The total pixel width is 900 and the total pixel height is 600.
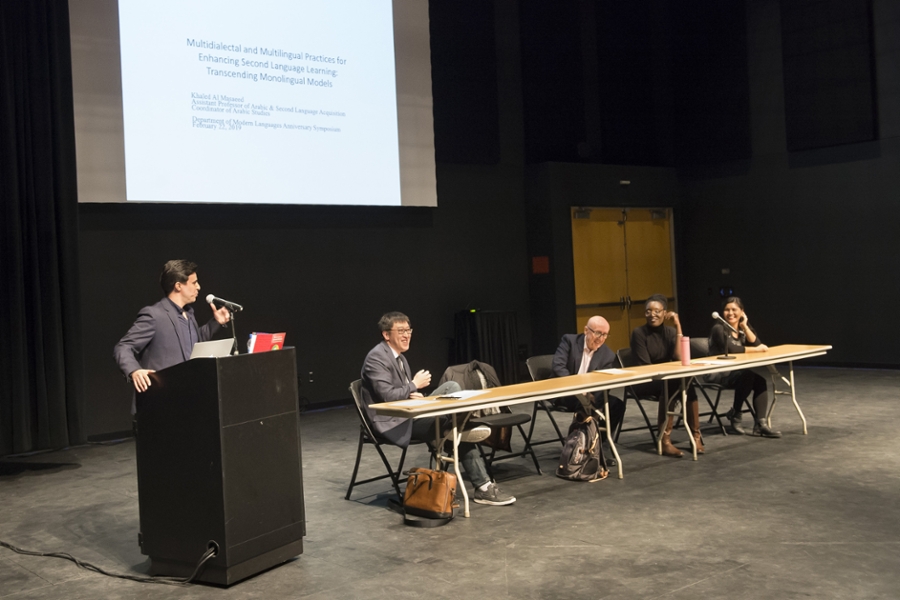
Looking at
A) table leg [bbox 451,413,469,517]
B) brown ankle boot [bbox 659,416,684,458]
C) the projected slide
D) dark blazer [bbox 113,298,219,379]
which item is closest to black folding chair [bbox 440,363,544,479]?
table leg [bbox 451,413,469,517]

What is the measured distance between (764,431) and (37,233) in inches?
230

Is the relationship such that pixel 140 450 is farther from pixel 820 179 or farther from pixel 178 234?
pixel 820 179

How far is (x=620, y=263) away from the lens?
10.8 metres

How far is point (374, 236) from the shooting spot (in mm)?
8977

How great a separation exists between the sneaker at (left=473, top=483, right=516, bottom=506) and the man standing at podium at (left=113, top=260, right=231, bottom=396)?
173 cm

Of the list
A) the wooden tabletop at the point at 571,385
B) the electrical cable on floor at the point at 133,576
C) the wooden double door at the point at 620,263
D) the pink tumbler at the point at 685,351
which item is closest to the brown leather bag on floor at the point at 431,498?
the wooden tabletop at the point at 571,385

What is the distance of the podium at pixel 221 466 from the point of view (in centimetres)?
334

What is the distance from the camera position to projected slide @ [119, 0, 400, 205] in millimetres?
6906

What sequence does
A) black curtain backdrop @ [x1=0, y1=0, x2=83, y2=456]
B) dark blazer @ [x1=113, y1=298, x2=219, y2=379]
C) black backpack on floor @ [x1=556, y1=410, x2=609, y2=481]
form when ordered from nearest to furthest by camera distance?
dark blazer @ [x1=113, y1=298, x2=219, y2=379]
black backpack on floor @ [x1=556, y1=410, x2=609, y2=481]
black curtain backdrop @ [x1=0, y1=0, x2=83, y2=456]

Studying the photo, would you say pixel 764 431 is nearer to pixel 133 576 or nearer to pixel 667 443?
pixel 667 443

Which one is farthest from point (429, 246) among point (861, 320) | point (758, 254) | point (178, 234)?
point (861, 320)

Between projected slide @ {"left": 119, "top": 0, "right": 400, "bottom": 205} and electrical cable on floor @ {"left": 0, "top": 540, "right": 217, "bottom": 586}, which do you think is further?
projected slide @ {"left": 119, "top": 0, "right": 400, "bottom": 205}

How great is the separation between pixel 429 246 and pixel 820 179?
4.78m

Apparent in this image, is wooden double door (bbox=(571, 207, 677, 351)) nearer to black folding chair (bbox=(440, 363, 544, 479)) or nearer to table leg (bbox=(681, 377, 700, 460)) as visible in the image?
table leg (bbox=(681, 377, 700, 460))
